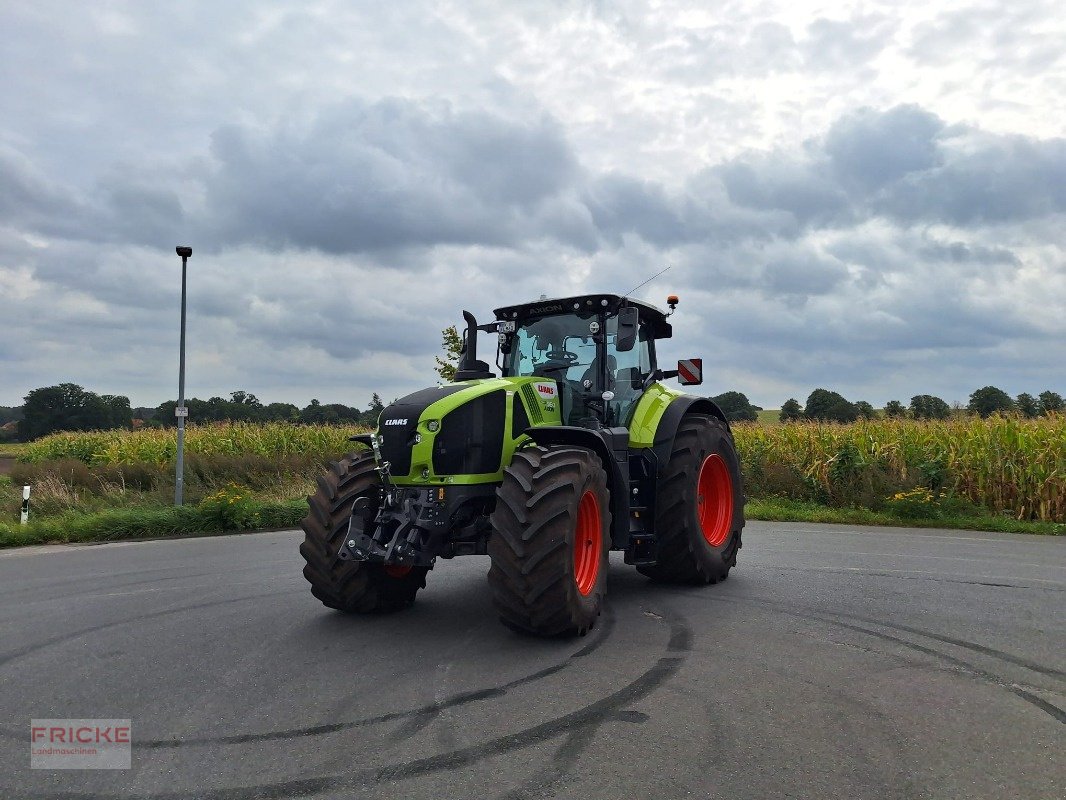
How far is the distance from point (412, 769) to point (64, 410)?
4572 centimetres

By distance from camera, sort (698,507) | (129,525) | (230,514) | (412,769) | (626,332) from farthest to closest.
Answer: (230,514)
(129,525)
(698,507)
(626,332)
(412,769)

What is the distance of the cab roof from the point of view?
754cm

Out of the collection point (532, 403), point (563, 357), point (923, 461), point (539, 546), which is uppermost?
point (563, 357)

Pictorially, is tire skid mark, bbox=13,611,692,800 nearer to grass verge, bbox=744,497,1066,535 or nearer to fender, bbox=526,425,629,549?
fender, bbox=526,425,629,549

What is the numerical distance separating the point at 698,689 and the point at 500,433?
2424 millimetres

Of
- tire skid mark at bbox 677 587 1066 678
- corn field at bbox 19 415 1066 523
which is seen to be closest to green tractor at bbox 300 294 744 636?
tire skid mark at bbox 677 587 1066 678

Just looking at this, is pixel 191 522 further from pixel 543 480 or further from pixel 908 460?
pixel 908 460

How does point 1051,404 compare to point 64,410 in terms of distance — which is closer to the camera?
point 1051,404


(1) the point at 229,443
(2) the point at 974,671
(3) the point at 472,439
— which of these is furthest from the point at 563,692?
(1) the point at 229,443

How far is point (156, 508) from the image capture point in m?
15.9

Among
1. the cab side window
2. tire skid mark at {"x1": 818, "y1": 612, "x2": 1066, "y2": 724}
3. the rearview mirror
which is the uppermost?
the rearview mirror

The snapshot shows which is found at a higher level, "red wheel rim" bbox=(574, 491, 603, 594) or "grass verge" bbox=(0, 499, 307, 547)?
"red wheel rim" bbox=(574, 491, 603, 594)

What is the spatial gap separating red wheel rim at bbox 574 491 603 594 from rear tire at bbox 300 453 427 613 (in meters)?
1.61

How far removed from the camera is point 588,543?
6.25 metres
